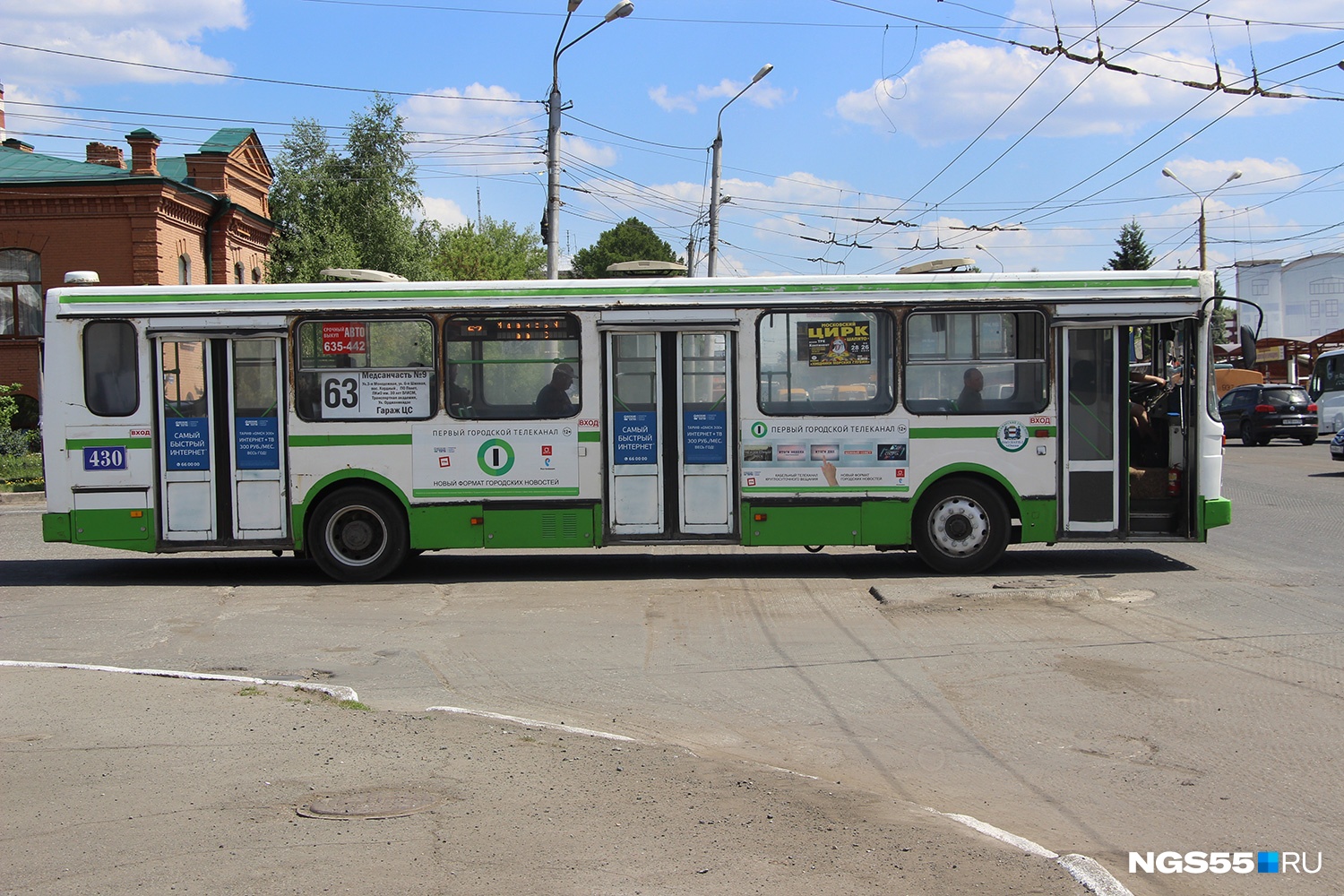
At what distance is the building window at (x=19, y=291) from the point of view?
29828mm

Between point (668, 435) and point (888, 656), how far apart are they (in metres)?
4.05

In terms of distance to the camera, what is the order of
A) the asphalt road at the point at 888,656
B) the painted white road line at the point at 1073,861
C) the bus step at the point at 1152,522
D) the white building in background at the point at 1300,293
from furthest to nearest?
1. the white building in background at the point at 1300,293
2. the bus step at the point at 1152,522
3. the asphalt road at the point at 888,656
4. the painted white road line at the point at 1073,861

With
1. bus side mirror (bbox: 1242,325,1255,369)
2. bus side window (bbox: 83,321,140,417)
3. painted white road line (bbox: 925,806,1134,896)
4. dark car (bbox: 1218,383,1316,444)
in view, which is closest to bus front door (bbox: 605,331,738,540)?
bus side window (bbox: 83,321,140,417)

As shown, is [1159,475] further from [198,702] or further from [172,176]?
[172,176]

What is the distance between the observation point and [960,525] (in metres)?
11.6

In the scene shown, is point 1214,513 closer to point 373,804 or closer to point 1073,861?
point 1073,861

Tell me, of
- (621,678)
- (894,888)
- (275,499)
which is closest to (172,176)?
(275,499)

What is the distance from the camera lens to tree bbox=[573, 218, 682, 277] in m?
97.8

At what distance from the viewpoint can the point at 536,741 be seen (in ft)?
19.7

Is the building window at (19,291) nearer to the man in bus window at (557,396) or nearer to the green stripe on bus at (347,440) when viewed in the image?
the green stripe on bus at (347,440)

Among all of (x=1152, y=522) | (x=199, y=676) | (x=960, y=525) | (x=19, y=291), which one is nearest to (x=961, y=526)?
(x=960, y=525)

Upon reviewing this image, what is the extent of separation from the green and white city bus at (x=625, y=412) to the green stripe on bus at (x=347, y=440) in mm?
25

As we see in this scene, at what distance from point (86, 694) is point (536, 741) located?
2998 mm

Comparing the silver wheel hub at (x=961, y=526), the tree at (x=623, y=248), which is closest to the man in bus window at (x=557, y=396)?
Answer: the silver wheel hub at (x=961, y=526)
